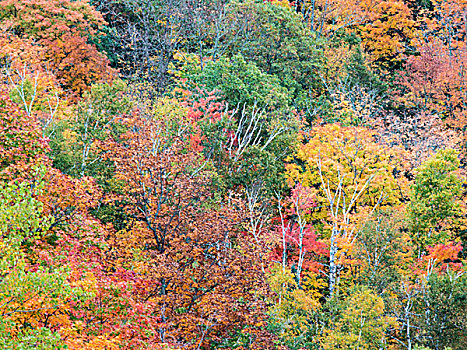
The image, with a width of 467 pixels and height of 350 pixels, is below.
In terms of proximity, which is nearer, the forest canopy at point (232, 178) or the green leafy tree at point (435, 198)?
the forest canopy at point (232, 178)

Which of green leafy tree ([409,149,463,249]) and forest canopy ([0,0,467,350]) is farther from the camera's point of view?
green leafy tree ([409,149,463,249])

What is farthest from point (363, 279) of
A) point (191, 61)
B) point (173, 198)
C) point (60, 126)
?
point (191, 61)

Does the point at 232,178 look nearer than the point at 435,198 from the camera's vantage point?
No

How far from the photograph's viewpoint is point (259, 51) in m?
38.9

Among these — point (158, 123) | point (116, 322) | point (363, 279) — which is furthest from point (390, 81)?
point (116, 322)

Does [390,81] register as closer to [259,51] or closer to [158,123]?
[259,51]

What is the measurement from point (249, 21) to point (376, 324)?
2279 cm

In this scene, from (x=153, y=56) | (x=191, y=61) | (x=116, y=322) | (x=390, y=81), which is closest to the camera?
(x=116, y=322)

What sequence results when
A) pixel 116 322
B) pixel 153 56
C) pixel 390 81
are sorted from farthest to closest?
pixel 390 81 < pixel 153 56 < pixel 116 322

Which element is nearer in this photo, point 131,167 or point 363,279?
point 131,167

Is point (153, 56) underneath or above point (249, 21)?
underneath

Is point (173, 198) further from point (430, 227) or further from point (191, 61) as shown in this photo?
point (191, 61)

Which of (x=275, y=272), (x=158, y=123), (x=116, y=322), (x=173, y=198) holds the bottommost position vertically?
(x=275, y=272)

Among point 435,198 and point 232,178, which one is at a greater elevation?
point 435,198
